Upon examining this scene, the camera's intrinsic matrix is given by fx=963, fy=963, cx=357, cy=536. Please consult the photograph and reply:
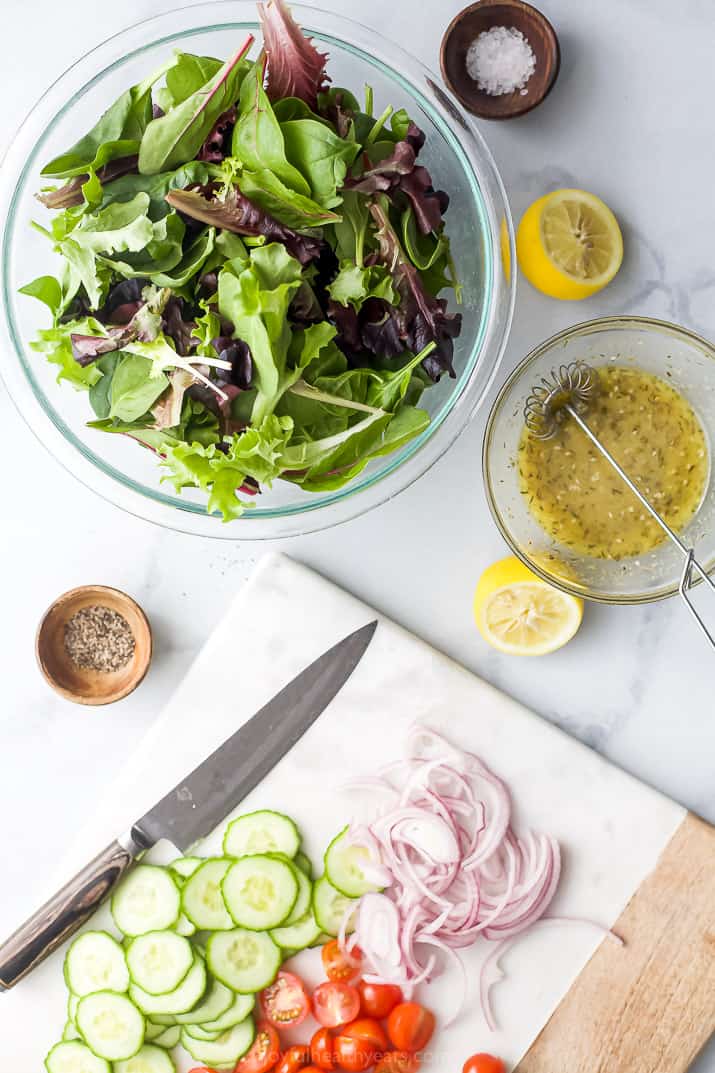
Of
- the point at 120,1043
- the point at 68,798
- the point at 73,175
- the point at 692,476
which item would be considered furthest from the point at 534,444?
the point at 120,1043

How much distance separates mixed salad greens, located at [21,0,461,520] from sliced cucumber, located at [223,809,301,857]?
2.33 feet

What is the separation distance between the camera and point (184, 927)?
1773 millimetres

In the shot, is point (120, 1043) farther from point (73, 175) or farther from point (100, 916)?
point (73, 175)

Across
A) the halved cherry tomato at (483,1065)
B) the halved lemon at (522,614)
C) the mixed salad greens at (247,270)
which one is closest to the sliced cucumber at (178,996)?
the halved cherry tomato at (483,1065)

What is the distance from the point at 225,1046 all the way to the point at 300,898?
0.98 feet

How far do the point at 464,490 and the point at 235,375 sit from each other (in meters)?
0.60

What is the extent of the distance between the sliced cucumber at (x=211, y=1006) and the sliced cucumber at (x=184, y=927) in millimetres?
96

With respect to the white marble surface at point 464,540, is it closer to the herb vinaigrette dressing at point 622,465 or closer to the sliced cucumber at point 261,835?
the herb vinaigrette dressing at point 622,465

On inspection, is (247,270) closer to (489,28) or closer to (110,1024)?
(489,28)

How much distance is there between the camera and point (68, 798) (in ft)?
5.94

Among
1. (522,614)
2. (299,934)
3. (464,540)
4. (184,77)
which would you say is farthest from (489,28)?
(299,934)

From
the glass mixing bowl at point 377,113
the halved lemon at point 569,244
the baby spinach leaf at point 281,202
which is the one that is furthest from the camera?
the halved lemon at point 569,244

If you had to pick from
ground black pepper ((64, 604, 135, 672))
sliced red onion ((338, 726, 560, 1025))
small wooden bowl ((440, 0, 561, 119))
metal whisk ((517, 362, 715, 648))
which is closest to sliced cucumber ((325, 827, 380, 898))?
sliced red onion ((338, 726, 560, 1025))

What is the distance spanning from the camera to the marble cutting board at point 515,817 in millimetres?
1740
